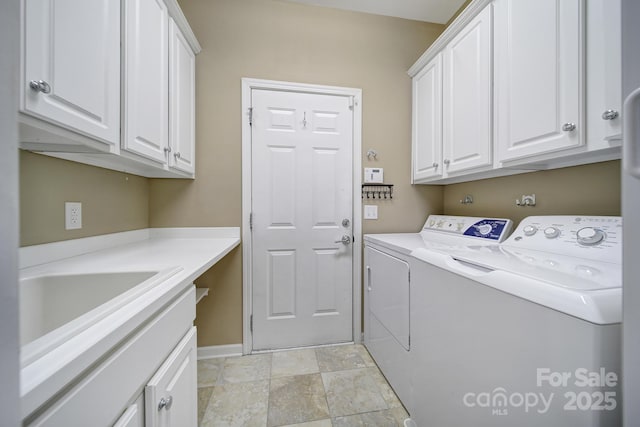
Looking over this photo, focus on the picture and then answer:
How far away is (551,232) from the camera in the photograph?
1104 mm

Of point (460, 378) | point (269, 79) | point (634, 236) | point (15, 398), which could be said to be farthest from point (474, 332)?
point (269, 79)

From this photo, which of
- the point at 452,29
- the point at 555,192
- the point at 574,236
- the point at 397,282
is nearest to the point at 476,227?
the point at 555,192

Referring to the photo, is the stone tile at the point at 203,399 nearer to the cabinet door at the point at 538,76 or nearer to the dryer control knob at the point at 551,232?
the dryer control knob at the point at 551,232

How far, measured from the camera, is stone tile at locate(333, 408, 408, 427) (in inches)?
50.8

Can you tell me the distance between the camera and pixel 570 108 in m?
0.95

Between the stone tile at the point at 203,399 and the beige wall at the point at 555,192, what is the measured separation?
7.27ft

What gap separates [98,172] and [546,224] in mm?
2395

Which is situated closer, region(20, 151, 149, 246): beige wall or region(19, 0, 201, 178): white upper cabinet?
region(19, 0, 201, 178): white upper cabinet

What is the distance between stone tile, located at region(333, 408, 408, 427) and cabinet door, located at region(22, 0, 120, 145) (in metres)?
1.80

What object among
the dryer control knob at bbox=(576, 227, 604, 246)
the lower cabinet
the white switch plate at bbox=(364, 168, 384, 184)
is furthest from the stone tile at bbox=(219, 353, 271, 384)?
the dryer control knob at bbox=(576, 227, 604, 246)

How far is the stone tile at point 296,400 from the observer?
4.36 ft

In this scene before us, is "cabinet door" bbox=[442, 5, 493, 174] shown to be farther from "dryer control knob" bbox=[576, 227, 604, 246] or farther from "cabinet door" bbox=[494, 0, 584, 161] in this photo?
"dryer control knob" bbox=[576, 227, 604, 246]

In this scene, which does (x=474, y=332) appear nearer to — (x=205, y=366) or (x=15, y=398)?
(x=15, y=398)

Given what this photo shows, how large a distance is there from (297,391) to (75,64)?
193 centimetres
